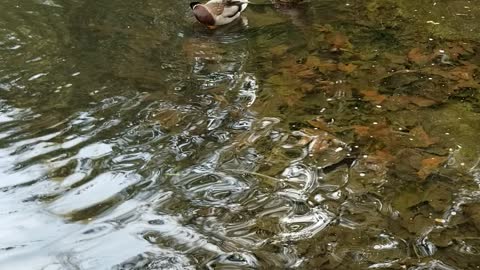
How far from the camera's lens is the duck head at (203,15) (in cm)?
735

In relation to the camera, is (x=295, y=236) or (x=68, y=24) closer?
(x=295, y=236)

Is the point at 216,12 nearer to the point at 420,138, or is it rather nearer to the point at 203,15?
the point at 203,15

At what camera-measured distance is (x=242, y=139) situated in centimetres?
507

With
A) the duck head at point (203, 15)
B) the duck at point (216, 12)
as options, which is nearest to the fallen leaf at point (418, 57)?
the duck at point (216, 12)

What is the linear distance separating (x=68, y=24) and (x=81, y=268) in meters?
4.25

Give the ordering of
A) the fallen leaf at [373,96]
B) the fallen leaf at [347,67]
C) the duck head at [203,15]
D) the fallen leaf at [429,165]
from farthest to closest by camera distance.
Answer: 1. the duck head at [203,15]
2. the fallen leaf at [347,67]
3. the fallen leaf at [373,96]
4. the fallen leaf at [429,165]

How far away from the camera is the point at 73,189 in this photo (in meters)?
4.45

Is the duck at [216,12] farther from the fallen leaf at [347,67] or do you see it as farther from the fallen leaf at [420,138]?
the fallen leaf at [420,138]

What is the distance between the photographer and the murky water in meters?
3.91

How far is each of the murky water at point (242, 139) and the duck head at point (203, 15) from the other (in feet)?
0.57

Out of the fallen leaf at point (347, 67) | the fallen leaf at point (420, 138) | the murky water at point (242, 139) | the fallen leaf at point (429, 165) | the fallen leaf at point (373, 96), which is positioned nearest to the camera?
the murky water at point (242, 139)

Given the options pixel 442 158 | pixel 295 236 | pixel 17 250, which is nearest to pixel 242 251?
pixel 295 236

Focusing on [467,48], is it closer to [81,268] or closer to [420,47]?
[420,47]

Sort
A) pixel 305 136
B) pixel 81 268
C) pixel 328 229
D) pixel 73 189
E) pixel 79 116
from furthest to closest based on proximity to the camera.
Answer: pixel 79 116 → pixel 305 136 → pixel 73 189 → pixel 328 229 → pixel 81 268
